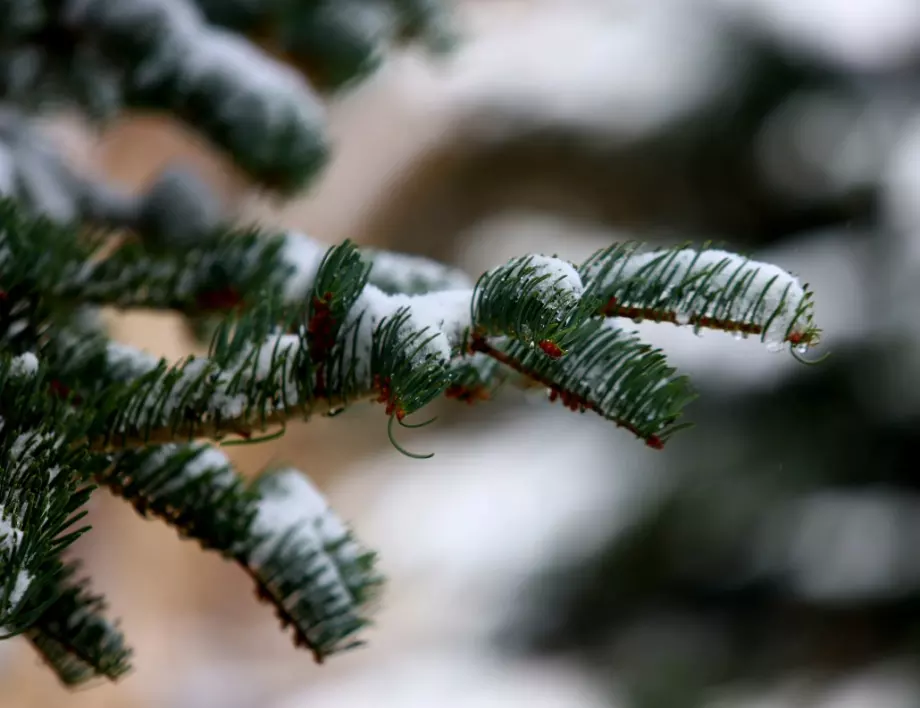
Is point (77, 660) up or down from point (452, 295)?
down

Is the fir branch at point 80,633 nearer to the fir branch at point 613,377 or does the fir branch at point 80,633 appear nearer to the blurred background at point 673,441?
the fir branch at point 613,377

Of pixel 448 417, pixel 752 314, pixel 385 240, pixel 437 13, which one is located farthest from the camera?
pixel 385 240

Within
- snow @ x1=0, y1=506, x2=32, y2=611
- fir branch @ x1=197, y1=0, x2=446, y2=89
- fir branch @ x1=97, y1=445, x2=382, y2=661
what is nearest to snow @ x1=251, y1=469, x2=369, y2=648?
fir branch @ x1=97, y1=445, x2=382, y2=661

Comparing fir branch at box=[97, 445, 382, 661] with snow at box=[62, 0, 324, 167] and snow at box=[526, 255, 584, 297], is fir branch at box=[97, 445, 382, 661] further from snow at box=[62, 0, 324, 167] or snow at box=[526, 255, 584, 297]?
snow at box=[62, 0, 324, 167]

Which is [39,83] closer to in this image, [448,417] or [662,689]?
[662,689]

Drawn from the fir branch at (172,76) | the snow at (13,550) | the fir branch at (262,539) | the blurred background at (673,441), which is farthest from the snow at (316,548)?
the blurred background at (673,441)

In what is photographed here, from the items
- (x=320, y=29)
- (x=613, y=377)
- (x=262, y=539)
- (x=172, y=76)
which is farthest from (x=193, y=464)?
(x=320, y=29)

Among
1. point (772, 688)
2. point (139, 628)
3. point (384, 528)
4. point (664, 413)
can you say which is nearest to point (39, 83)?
point (664, 413)
